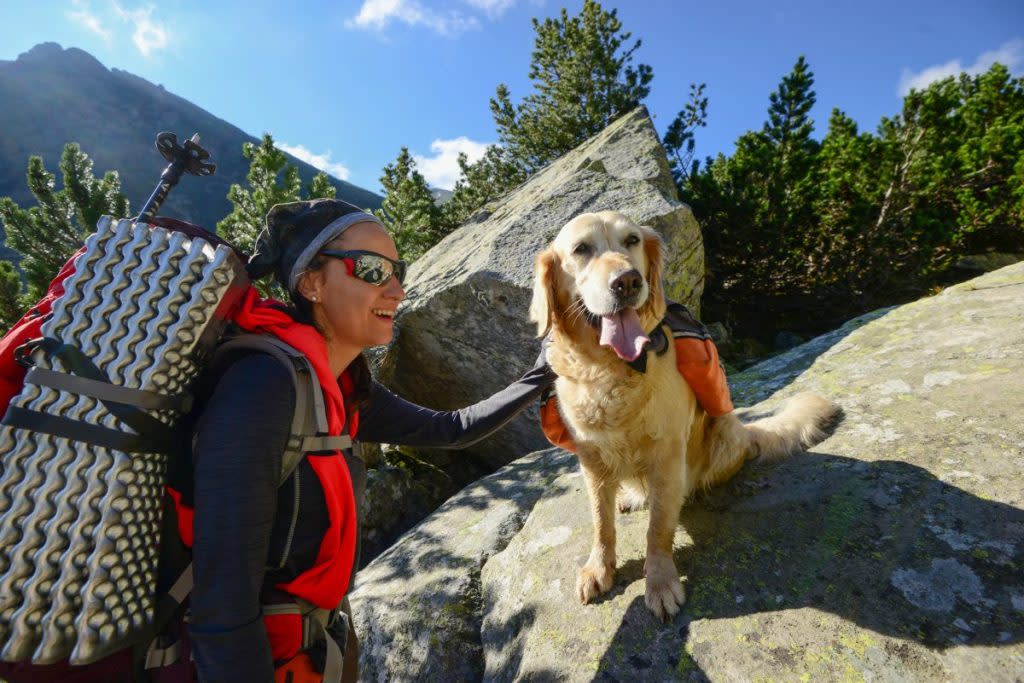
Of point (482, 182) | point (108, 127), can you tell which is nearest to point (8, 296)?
point (482, 182)

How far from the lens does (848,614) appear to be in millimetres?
1821

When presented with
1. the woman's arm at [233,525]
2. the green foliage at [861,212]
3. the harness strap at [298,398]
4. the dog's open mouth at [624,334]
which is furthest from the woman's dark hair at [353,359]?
the green foliage at [861,212]

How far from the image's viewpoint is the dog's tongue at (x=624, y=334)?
2.28 meters

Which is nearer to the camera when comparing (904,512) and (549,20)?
(904,512)

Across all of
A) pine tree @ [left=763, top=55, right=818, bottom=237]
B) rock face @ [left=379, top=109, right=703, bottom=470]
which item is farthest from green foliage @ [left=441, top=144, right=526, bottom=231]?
rock face @ [left=379, top=109, right=703, bottom=470]

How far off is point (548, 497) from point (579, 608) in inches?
40.9

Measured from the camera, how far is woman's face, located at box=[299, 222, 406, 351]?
73.5 inches

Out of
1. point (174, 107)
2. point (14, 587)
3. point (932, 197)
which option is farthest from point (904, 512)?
point (174, 107)

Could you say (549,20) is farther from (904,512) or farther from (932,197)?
(904,512)

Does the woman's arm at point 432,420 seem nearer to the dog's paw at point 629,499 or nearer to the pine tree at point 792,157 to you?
the dog's paw at point 629,499

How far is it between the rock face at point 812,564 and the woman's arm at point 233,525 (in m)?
1.41

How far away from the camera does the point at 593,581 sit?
93.9 inches

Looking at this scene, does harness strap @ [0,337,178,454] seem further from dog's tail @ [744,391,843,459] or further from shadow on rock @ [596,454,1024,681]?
dog's tail @ [744,391,843,459]

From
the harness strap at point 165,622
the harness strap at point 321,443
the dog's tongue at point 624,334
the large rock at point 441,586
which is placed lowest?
the large rock at point 441,586
